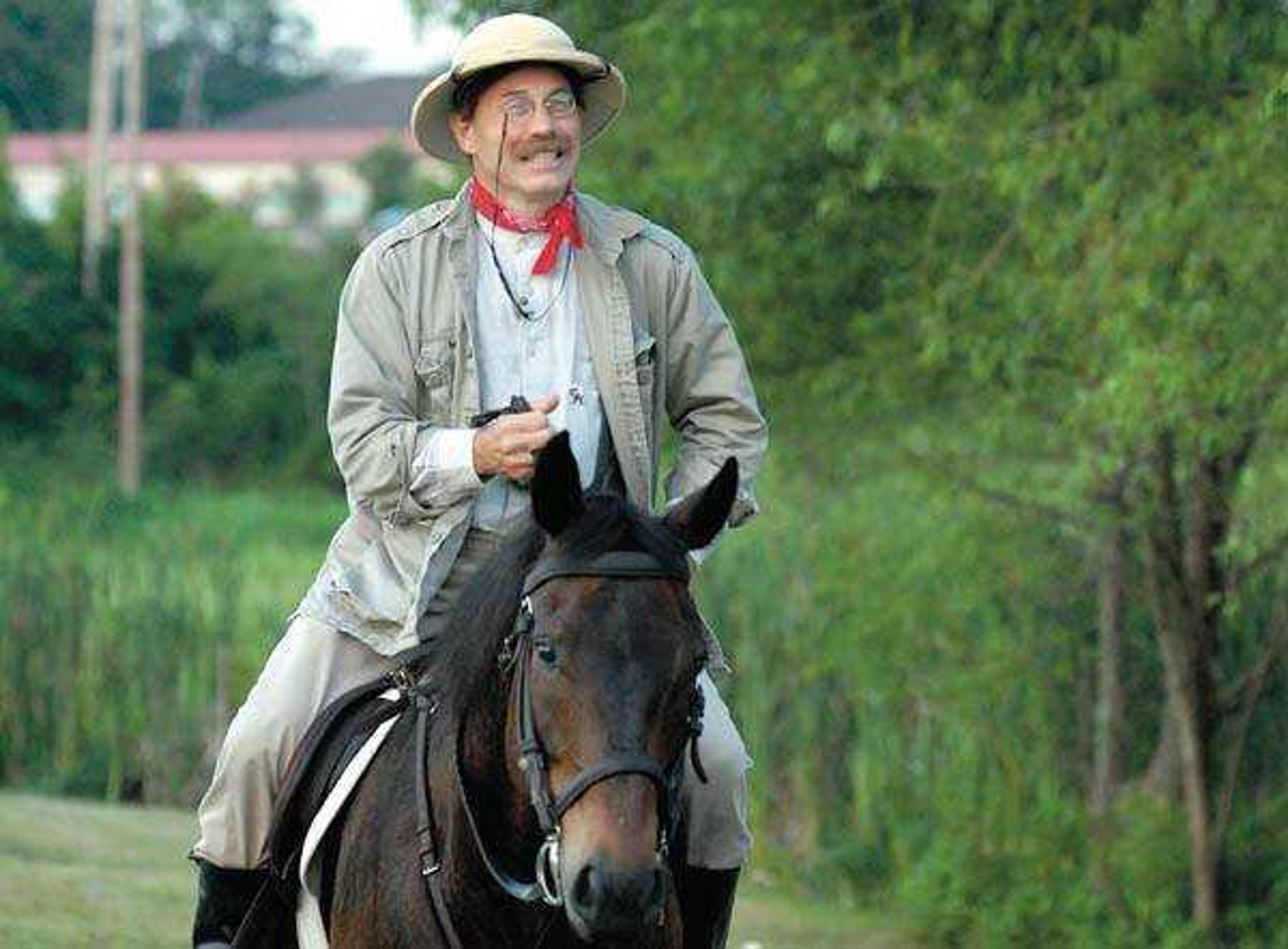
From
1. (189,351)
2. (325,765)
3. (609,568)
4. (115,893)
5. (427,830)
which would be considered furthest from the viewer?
(189,351)

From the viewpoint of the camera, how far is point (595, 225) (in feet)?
18.1

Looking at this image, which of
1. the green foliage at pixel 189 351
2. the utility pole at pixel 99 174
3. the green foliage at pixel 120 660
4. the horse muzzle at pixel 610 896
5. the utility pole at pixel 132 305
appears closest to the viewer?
the horse muzzle at pixel 610 896

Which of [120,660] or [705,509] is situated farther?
[120,660]

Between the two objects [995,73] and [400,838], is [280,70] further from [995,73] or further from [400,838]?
[400,838]

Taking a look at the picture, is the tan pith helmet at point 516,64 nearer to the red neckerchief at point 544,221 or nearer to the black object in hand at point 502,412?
the red neckerchief at point 544,221

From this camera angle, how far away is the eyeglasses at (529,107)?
17.7 ft

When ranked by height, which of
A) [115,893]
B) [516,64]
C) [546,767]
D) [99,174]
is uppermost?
[99,174]

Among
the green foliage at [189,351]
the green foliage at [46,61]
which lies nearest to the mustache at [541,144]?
the green foliage at [189,351]

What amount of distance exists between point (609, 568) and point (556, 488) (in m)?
0.16

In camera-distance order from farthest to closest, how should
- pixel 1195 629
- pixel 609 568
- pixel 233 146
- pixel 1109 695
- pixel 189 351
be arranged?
pixel 233 146 → pixel 189 351 → pixel 1109 695 → pixel 1195 629 → pixel 609 568

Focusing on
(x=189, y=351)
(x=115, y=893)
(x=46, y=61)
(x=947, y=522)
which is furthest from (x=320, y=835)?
(x=46, y=61)

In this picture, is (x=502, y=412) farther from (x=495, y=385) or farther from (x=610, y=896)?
(x=610, y=896)

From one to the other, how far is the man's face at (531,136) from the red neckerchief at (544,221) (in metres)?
0.02

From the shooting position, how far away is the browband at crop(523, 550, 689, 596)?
462cm
